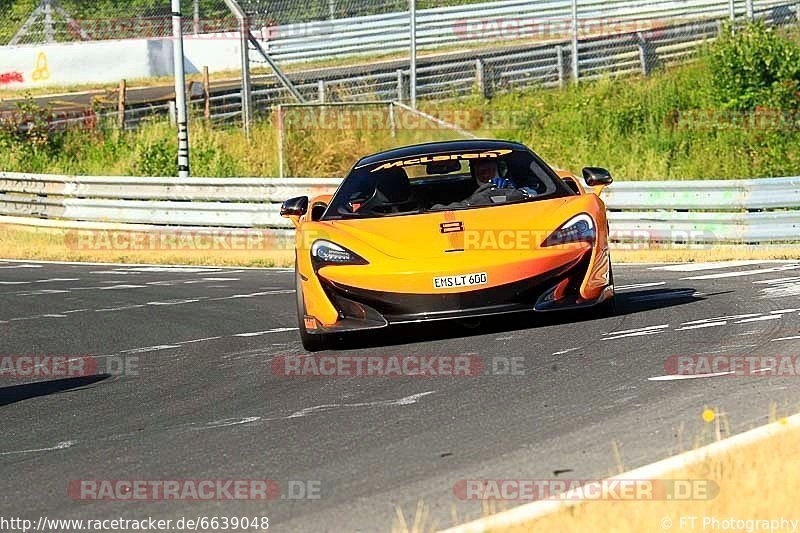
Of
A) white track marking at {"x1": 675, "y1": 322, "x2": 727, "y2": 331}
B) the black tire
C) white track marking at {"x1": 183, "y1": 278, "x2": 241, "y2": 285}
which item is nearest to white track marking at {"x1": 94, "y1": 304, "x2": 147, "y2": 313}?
white track marking at {"x1": 183, "y1": 278, "x2": 241, "y2": 285}

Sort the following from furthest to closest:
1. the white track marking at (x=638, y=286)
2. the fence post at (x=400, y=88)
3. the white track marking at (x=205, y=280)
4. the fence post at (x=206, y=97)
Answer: the fence post at (x=206, y=97) → the fence post at (x=400, y=88) → the white track marking at (x=205, y=280) → the white track marking at (x=638, y=286)

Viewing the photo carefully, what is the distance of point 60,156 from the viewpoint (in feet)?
96.6

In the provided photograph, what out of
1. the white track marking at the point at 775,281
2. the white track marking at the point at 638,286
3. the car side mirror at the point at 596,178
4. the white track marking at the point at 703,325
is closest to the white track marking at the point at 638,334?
the white track marking at the point at 703,325

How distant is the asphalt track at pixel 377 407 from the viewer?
17.6ft

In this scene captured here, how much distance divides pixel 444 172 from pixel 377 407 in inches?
144

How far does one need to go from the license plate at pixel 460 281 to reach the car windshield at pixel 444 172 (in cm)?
101

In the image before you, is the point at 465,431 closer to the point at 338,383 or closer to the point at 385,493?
the point at 385,493

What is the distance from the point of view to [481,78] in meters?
31.5

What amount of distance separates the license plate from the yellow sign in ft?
108

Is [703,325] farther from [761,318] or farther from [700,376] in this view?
[700,376]

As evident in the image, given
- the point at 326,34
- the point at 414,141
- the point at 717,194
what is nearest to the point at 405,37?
the point at 326,34

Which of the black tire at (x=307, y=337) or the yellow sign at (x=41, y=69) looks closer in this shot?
the black tire at (x=307, y=337)

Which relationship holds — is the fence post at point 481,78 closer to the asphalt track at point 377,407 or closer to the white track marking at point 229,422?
the asphalt track at point 377,407

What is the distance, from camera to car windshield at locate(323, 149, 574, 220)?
9.87 meters
